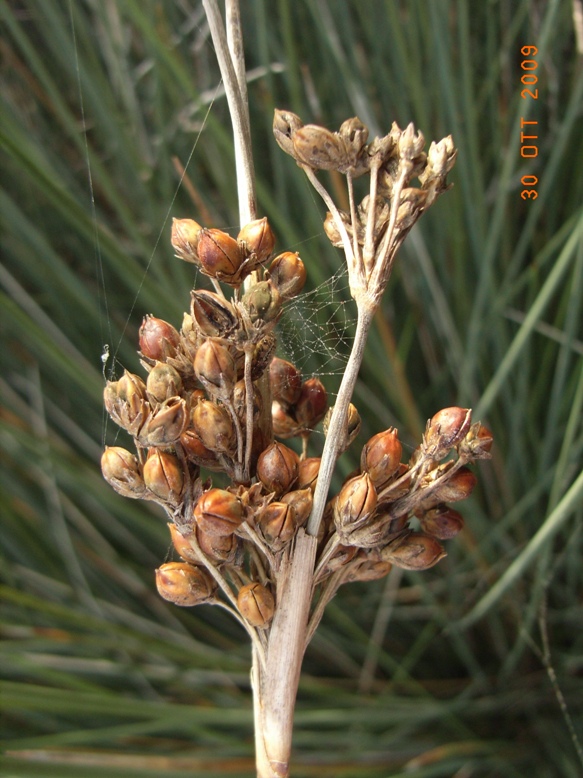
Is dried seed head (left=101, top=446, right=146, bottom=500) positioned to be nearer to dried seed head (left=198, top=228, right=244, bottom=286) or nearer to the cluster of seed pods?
the cluster of seed pods

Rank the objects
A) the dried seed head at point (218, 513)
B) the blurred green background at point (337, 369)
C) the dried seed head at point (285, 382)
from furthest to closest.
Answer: the blurred green background at point (337, 369), the dried seed head at point (285, 382), the dried seed head at point (218, 513)

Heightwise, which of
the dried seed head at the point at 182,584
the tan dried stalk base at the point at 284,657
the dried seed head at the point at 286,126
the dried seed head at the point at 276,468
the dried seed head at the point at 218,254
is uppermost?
the dried seed head at the point at 286,126

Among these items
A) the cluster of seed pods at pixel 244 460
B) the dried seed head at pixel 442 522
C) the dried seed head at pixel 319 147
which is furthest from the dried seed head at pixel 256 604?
the dried seed head at pixel 319 147

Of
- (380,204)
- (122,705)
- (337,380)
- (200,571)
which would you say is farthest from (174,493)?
(337,380)

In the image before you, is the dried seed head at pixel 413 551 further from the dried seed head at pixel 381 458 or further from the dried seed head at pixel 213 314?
the dried seed head at pixel 213 314

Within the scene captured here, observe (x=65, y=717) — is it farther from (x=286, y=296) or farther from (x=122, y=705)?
→ (x=286, y=296)

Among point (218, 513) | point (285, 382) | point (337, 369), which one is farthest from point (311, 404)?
point (337, 369)

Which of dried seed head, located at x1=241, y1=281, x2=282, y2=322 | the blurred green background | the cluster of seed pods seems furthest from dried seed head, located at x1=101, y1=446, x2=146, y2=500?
the blurred green background
